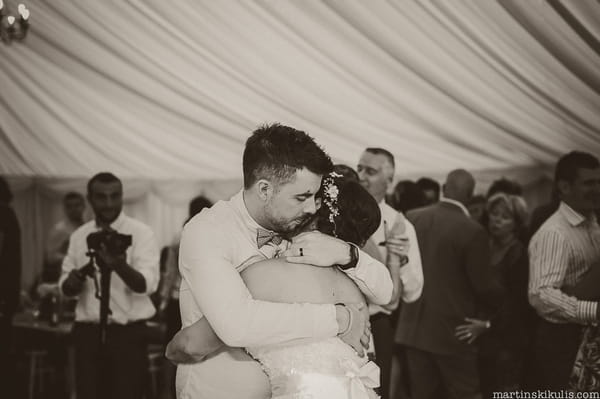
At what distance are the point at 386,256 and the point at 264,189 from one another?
1.62 meters

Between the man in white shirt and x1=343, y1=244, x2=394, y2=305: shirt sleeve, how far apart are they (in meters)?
0.80

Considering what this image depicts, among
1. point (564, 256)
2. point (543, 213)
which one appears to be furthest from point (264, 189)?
point (543, 213)

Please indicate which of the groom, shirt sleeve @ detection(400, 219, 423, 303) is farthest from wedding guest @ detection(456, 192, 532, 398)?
the groom

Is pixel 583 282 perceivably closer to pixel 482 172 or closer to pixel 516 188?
pixel 516 188

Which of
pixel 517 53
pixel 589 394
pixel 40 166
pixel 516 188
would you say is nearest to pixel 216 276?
pixel 589 394

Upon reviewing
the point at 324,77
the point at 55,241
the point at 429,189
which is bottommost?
the point at 55,241

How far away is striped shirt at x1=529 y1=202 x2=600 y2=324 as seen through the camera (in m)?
3.30

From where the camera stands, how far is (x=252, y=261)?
2.26m

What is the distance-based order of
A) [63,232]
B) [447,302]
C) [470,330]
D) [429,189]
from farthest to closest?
[63,232]
[429,189]
[447,302]
[470,330]

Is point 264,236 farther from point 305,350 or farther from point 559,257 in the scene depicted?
point 559,257

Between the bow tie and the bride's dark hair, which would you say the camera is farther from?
the bow tie

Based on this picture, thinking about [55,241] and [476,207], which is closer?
[476,207]

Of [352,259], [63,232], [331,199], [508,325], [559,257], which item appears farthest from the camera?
[63,232]

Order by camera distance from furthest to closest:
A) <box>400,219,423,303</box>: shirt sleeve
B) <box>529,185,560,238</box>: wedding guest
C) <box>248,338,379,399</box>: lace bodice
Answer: <box>529,185,560,238</box>: wedding guest → <box>400,219,423,303</box>: shirt sleeve → <box>248,338,379,399</box>: lace bodice
